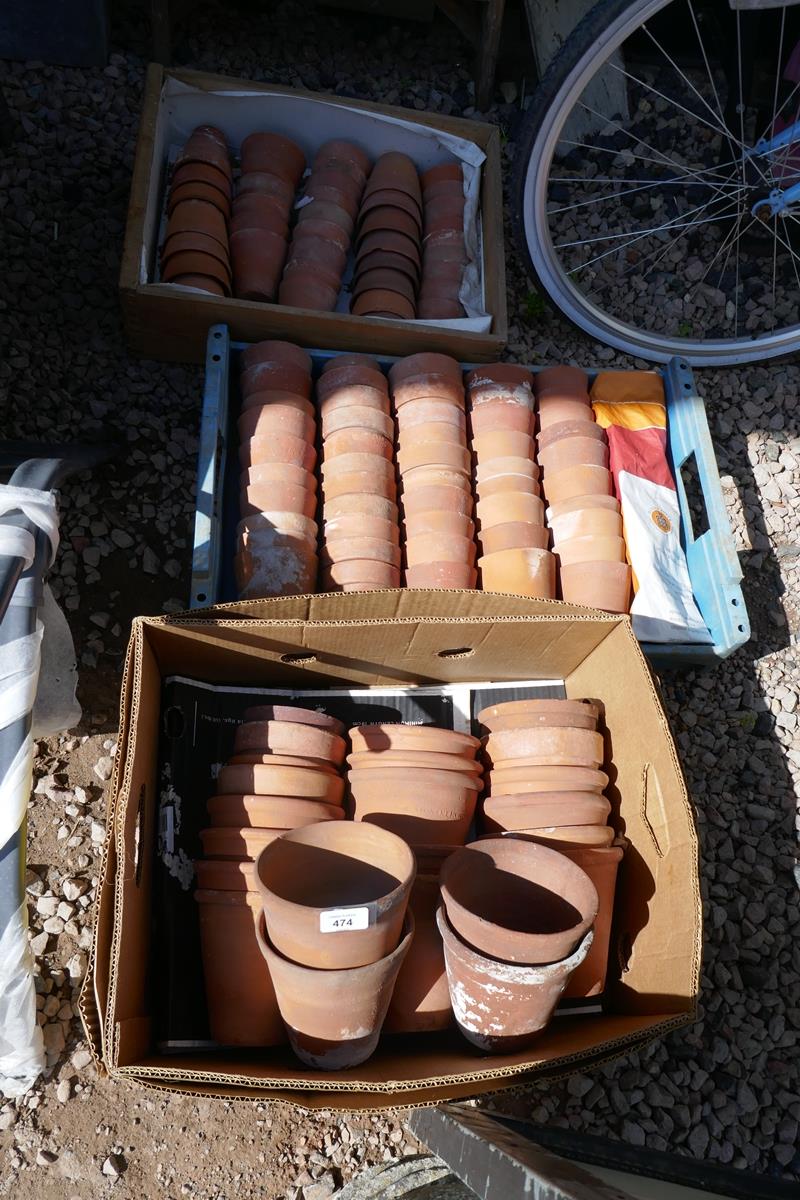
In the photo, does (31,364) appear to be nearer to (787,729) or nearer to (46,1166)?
(46,1166)

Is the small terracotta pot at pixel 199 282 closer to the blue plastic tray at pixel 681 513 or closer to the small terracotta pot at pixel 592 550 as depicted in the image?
the blue plastic tray at pixel 681 513

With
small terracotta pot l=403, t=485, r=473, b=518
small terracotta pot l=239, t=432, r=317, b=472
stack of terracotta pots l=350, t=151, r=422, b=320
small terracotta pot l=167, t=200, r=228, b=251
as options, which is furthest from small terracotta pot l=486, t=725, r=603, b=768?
small terracotta pot l=167, t=200, r=228, b=251

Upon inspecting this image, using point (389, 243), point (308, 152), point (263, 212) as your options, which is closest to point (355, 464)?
point (389, 243)

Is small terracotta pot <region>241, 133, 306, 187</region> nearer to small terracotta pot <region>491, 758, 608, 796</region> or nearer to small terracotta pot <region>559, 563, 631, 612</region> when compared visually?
small terracotta pot <region>559, 563, 631, 612</region>

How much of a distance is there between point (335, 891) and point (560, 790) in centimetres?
53

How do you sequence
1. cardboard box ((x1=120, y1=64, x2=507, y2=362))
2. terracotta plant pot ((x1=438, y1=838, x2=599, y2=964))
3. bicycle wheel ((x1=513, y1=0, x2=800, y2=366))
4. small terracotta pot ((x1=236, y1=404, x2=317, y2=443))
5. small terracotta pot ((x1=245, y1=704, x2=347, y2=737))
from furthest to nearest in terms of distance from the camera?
bicycle wheel ((x1=513, y1=0, x2=800, y2=366))
cardboard box ((x1=120, y1=64, x2=507, y2=362))
small terracotta pot ((x1=236, y1=404, x2=317, y2=443))
small terracotta pot ((x1=245, y1=704, x2=347, y2=737))
terracotta plant pot ((x1=438, y1=838, x2=599, y2=964))

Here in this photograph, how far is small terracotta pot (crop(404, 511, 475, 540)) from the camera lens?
8.19 feet

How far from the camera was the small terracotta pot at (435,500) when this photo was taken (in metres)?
2.53

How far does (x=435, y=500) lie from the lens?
99.6 inches

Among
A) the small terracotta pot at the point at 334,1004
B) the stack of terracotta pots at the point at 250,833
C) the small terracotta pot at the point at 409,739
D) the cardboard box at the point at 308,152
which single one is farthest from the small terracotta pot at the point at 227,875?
the cardboard box at the point at 308,152

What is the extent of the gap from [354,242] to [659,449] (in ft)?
4.66

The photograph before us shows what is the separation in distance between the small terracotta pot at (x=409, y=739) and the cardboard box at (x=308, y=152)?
5.05 ft

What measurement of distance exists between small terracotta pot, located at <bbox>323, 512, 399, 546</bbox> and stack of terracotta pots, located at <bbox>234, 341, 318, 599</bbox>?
0.18 ft

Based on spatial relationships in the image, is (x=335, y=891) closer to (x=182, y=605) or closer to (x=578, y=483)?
(x=182, y=605)
